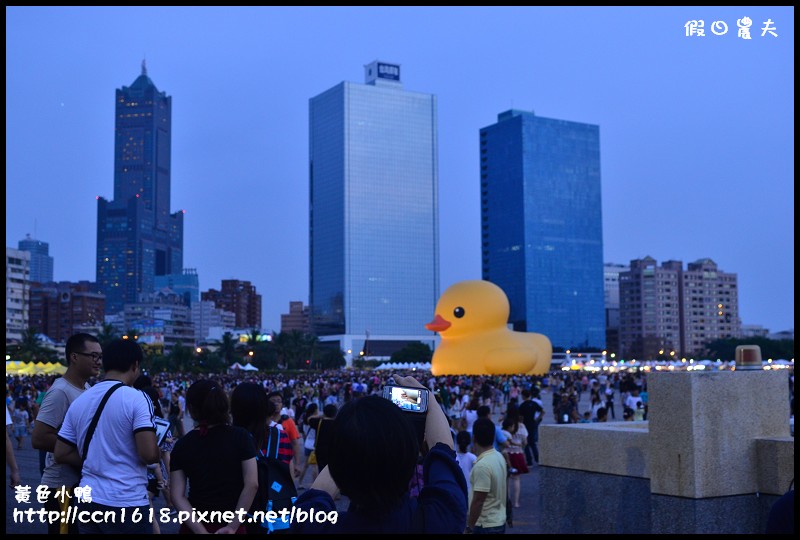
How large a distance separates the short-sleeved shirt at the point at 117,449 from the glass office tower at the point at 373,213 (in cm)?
13469

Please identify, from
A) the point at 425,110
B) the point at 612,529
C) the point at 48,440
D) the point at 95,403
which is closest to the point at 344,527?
the point at 95,403

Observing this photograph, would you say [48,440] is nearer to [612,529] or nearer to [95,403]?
[95,403]

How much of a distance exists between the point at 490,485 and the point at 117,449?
111 inches

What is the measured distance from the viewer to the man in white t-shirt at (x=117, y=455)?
13.1ft

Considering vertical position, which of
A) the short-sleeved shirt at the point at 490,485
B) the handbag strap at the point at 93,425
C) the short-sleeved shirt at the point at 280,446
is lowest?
the short-sleeved shirt at the point at 490,485

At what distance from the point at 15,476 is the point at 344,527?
404 centimetres

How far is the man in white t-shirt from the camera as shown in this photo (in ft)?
13.1

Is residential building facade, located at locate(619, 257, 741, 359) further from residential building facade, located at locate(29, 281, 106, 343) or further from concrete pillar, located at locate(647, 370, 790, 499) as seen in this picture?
concrete pillar, located at locate(647, 370, 790, 499)

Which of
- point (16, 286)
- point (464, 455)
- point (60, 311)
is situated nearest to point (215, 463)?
point (464, 455)

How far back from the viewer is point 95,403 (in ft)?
13.5

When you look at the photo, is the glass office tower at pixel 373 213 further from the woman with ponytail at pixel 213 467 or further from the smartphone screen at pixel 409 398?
the smartphone screen at pixel 409 398

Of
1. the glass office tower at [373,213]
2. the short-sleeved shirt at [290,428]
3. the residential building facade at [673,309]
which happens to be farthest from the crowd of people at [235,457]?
the residential building facade at [673,309]

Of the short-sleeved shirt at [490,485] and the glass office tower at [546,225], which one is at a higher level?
the glass office tower at [546,225]

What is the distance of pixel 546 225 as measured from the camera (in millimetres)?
141250
